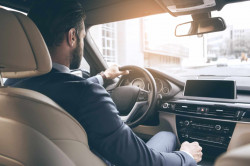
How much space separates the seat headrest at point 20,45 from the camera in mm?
1187

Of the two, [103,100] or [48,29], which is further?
[48,29]

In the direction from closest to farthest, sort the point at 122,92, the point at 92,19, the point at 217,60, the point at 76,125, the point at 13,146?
the point at 13,146 < the point at 76,125 < the point at 122,92 < the point at 92,19 < the point at 217,60

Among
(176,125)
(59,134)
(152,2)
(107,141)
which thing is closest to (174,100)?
(176,125)

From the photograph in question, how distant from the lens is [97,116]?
1.26 metres

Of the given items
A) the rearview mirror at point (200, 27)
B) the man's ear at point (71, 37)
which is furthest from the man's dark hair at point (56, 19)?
the rearview mirror at point (200, 27)

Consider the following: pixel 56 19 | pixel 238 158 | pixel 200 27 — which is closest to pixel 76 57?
pixel 56 19

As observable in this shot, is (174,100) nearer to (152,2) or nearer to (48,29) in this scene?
(152,2)

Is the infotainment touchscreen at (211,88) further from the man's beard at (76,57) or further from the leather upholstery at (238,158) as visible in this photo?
the leather upholstery at (238,158)

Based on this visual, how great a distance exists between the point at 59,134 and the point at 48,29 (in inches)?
25.2

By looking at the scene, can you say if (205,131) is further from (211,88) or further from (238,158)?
(238,158)

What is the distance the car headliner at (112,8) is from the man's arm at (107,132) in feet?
5.49

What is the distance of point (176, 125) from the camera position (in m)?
2.87

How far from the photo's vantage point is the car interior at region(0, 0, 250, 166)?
→ 112 centimetres

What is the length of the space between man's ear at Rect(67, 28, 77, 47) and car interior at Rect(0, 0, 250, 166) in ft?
0.81
